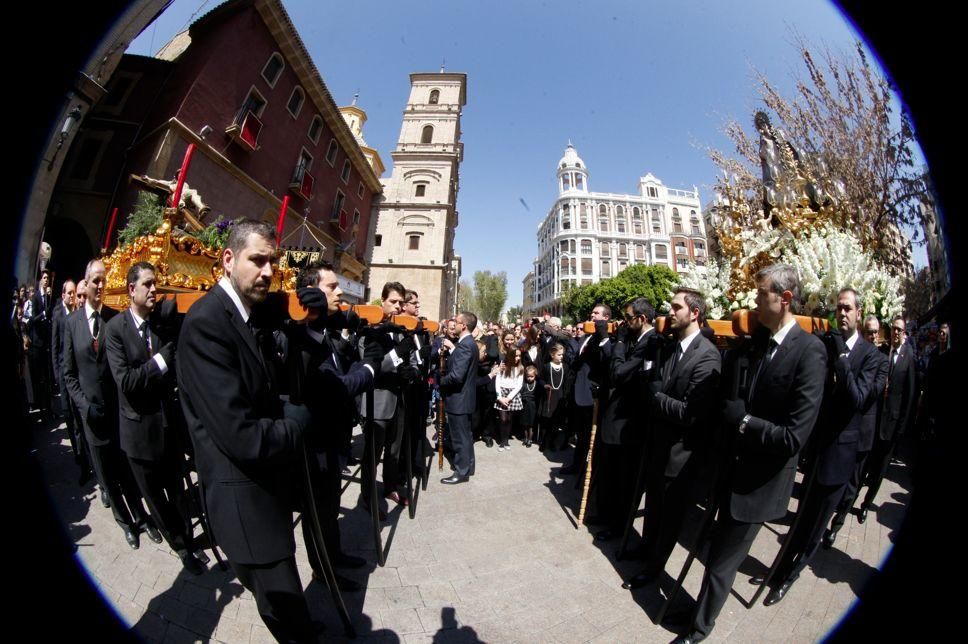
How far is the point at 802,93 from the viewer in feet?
26.2

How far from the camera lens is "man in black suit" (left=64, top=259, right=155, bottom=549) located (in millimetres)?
2967

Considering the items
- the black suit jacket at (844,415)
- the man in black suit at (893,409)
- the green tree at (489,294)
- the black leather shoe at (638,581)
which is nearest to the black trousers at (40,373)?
the black leather shoe at (638,581)

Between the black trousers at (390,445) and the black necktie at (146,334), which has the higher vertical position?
the black necktie at (146,334)

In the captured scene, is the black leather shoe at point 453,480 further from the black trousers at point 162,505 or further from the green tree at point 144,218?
the green tree at point 144,218

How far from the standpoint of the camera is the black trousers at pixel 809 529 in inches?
117

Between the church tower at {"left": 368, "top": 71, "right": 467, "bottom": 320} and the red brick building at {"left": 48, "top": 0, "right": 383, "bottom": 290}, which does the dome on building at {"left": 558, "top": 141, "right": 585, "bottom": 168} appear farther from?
the red brick building at {"left": 48, "top": 0, "right": 383, "bottom": 290}

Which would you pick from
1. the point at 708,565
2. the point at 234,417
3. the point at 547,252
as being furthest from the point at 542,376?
the point at 547,252

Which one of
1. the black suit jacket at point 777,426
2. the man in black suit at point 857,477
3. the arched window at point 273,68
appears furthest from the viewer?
the arched window at point 273,68

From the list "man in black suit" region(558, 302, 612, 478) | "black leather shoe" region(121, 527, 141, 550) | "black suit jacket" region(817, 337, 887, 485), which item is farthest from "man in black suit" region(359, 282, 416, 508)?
"black suit jacket" region(817, 337, 887, 485)

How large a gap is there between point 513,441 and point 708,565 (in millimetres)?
5705

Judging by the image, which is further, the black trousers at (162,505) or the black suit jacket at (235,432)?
the black trousers at (162,505)

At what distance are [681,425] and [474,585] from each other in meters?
2.20

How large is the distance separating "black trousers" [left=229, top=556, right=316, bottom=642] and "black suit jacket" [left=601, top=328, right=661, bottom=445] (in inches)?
130

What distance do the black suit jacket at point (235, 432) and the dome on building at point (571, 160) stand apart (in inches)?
3755
